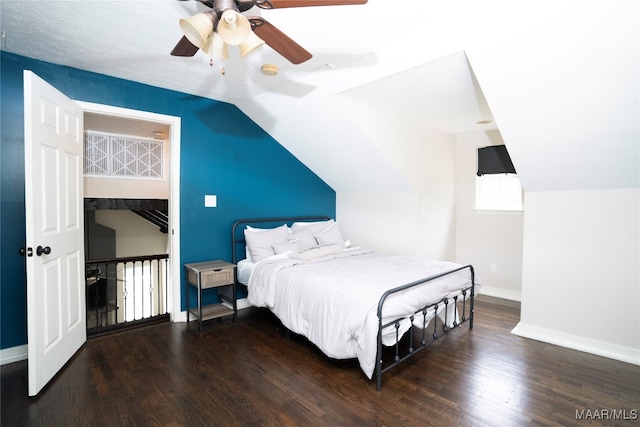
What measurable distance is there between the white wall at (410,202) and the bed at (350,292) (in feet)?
2.29

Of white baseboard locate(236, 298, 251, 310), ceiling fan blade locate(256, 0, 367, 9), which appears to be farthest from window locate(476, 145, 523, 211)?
ceiling fan blade locate(256, 0, 367, 9)

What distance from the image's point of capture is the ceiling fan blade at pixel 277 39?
1.68 metres

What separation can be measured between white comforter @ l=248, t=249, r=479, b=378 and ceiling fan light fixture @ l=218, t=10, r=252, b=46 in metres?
1.78

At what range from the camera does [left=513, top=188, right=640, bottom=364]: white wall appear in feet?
8.95

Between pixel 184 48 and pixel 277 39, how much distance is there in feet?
1.89

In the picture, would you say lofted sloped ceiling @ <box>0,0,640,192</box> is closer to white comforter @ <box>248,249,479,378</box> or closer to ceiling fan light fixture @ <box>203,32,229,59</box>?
ceiling fan light fixture @ <box>203,32,229,59</box>

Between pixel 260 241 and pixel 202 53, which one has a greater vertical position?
pixel 202 53

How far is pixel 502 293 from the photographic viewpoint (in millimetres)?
4484

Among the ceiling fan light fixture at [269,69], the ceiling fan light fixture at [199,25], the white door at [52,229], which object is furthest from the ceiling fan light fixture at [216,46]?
the white door at [52,229]

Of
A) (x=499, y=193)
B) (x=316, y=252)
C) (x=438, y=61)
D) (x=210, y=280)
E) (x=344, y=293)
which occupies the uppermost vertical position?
(x=438, y=61)

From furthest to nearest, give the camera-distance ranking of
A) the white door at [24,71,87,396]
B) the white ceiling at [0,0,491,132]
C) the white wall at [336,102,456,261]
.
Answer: the white wall at [336,102,456,261] → the white door at [24,71,87,396] → the white ceiling at [0,0,491,132]

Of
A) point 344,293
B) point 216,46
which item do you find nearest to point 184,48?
point 216,46

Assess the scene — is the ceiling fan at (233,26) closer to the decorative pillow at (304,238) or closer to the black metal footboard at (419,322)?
the black metal footboard at (419,322)

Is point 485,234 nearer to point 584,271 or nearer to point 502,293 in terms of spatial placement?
point 502,293
